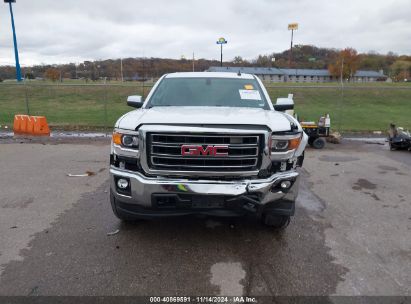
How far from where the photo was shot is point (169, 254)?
12.2 feet

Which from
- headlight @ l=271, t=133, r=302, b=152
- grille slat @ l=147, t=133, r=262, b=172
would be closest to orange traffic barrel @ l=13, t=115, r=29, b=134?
grille slat @ l=147, t=133, r=262, b=172

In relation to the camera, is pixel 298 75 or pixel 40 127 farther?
pixel 298 75

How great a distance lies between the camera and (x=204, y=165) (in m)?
3.53

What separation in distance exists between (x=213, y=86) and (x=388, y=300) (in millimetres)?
3385

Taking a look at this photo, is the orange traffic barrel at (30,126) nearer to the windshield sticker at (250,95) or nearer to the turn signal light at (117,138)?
the windshield sticker at (250,95)

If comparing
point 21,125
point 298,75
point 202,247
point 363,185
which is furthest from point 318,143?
point 298,75

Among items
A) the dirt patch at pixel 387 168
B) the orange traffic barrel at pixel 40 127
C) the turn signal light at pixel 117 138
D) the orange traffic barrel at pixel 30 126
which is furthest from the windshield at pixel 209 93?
the orange traffic barrel at pixel 30 126

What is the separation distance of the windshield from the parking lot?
155cm

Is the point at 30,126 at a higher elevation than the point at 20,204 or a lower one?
higher

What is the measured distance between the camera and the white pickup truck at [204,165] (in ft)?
11.2

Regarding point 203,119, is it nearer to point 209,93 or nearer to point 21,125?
point 209,93

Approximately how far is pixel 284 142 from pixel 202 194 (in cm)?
98

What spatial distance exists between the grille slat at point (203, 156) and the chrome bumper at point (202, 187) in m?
0.14

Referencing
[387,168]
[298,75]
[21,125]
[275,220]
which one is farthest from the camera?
[298,75]
